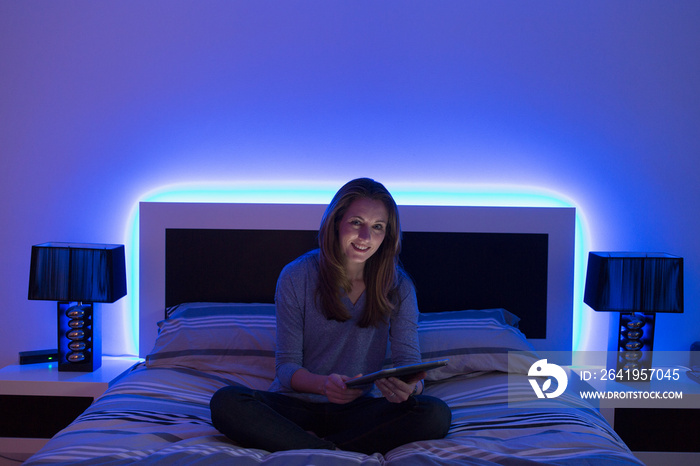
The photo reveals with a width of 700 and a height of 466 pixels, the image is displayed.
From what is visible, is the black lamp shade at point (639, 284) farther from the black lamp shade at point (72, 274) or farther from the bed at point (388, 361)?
the black lamp shade at point (72, 274)

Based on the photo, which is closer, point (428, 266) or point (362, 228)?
point (362, 228)

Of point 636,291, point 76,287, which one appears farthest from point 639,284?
point 76,287

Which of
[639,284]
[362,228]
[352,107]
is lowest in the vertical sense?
[639,284]

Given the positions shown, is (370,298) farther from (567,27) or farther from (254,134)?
(567,27)

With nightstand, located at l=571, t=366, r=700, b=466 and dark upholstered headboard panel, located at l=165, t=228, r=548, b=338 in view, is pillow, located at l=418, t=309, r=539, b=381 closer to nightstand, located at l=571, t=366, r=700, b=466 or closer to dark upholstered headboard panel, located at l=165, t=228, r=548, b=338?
dark upholstered headboard panel, located at l=165, t=228, r=548, b=338

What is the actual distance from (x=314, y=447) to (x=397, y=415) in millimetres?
261

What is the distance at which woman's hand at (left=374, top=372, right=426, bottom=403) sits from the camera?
166 cm

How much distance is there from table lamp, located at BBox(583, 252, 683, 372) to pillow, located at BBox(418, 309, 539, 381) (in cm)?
43

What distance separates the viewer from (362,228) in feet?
6.56

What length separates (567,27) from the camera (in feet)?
9.02

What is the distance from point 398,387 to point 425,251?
1144 mm

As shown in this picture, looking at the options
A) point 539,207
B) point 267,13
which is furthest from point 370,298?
point 267,13

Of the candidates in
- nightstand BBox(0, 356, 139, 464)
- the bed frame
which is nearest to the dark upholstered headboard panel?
the bed frame

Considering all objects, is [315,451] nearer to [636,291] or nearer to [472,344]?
[472,344]
